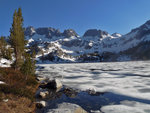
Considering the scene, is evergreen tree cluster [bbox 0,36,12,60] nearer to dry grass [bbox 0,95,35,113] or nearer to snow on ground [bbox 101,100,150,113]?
dry grass [bbox 0,95,35,113]

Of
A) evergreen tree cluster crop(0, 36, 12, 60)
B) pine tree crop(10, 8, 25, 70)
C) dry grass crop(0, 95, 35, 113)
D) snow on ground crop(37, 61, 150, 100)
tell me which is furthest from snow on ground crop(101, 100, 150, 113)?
evergreen tree cluster crop(0, 36, 12, 60)

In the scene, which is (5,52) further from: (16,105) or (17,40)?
(16,105)

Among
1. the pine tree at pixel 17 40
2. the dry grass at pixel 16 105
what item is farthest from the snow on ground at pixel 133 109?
the pine tree at pixel 17 40

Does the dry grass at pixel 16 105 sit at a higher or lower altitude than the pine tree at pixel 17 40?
lower

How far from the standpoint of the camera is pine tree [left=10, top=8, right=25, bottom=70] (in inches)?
705

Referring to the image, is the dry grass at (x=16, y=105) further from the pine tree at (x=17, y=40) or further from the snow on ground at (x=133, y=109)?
the pine tree at (x=17, y=40)

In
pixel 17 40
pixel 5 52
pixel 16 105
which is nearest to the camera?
pixel 16 105

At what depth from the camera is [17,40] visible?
17969mm

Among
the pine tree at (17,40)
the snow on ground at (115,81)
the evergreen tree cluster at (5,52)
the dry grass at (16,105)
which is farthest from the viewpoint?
the evergreen tree cluster at (5,52)

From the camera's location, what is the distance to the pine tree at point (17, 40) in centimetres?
1790

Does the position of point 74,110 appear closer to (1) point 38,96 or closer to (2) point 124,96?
(1) point 38,96

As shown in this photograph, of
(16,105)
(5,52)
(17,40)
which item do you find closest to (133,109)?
(16,105)

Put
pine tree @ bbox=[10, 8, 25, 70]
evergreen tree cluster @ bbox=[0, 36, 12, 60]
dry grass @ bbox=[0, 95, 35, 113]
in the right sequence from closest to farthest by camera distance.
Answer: dry grass @ bbox=[0, 95, 35, 113], pine tree @ bbox=[10, 8, 25, 70], evergreen tree cluster @ bbox=[0, 36, 12, 60]

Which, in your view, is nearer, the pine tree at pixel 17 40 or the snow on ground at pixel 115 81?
the snow on ground at pixel 115 81
